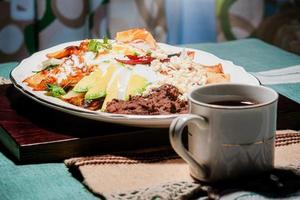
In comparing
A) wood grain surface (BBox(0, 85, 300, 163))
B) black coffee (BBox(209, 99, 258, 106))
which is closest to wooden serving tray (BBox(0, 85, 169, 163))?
wood grain surface (BBox(0, 85, 300, 163))

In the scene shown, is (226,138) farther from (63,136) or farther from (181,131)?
(63,136)

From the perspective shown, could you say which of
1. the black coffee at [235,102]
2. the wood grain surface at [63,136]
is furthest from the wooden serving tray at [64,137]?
the black coffee at [235,102]

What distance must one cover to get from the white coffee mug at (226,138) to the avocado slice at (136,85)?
0.18 m

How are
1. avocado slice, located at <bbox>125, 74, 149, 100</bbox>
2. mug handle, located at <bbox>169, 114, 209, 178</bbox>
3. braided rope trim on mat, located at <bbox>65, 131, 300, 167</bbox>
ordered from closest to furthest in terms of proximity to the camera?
mug handle, located at <bbox>169, 114, 209, 178</bbox> → braided rope trim on mat, located at <bbox>65, 131, 300, 167</bbox> → avocado slice, located at <bbox>125, 74, 149, 100</bbox>

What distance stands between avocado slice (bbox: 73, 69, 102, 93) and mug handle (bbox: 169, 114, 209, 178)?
27 cm

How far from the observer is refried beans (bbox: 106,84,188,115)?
91cm

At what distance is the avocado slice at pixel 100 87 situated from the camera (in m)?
0.96

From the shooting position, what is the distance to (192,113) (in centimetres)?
78

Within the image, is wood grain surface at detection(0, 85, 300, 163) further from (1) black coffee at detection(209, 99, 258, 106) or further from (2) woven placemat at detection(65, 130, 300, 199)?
(1) black coffee at detection(209, 99, 258, 106)

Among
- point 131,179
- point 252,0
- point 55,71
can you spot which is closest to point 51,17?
point 252,0

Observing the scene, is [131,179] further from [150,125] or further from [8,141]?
[8,141]

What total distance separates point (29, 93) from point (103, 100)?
0.12m

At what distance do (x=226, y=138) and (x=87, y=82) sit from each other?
321 mm

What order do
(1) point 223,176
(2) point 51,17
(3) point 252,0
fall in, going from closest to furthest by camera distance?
1. (1) point 223,176
2. (2) point 51,17
3. (3) point 252,0
